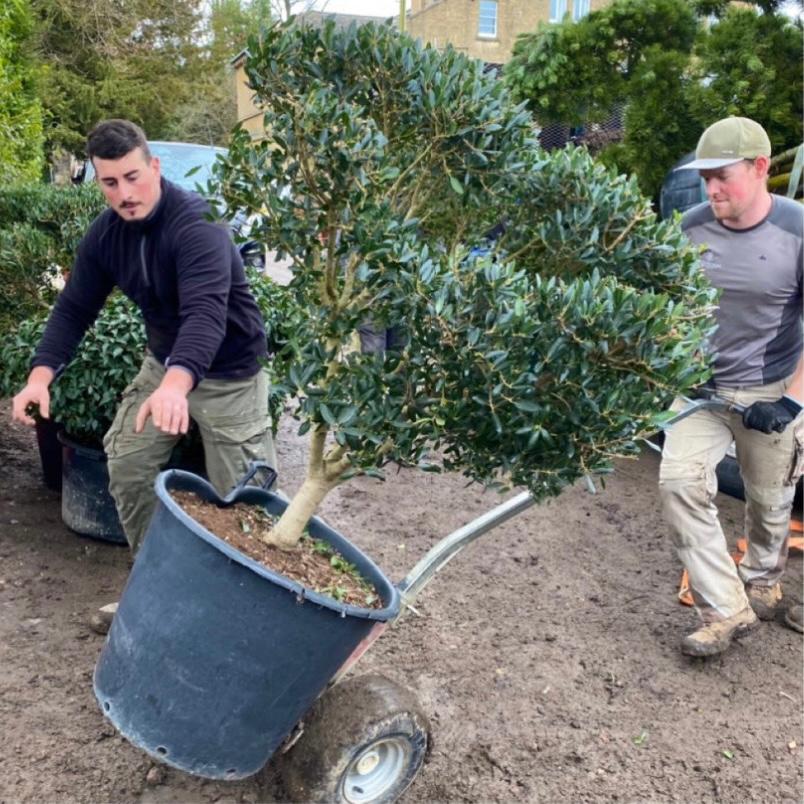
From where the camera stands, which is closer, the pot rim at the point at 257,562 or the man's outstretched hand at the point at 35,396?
the pot rim at the point at 257,562

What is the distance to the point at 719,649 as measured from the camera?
3.56m

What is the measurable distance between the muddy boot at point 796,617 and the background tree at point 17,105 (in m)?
5.81

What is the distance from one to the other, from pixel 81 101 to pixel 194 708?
971 inches

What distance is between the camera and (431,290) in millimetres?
2170

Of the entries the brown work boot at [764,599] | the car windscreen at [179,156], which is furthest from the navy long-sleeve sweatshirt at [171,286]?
the car windscreen at [179,156]

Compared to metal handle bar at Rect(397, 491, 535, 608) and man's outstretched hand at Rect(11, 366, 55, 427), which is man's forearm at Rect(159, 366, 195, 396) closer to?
man's outstretched hand at Rect(11, 366, 55, 427)

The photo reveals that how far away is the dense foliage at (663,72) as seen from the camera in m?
5.08

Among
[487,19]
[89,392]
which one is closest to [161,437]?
[89,392]

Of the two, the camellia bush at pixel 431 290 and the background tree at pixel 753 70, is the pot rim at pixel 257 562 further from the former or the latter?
the background tree at pixel 753 70

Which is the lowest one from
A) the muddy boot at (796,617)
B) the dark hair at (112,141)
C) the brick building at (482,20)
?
the muddy boot at (796,617)

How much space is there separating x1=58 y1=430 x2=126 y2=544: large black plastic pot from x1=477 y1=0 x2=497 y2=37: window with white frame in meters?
33.7

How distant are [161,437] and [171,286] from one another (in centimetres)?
62

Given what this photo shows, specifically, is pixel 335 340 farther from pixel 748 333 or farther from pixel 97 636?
pixel 748 333

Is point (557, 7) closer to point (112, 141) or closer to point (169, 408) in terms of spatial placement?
point (112, 141)
